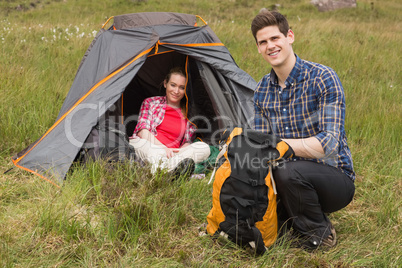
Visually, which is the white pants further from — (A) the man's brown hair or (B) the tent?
(A) the man's brown hair

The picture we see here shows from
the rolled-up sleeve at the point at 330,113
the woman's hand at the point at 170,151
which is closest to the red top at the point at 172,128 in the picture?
the woman's hand at the point at 170,151

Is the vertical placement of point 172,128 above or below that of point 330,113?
below

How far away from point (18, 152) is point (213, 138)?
75.3 inches

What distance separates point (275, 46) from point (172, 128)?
6.28ft

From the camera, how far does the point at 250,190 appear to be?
2.28 m

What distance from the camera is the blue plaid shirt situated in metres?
2.37

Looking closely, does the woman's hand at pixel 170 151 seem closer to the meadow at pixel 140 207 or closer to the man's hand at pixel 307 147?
the meadow at pixel 140 207

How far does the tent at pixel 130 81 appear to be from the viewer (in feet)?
10.9

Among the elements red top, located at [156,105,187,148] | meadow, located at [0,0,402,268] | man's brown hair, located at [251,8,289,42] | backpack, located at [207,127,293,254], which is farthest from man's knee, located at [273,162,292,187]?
red top, located at [156,105,187,148]

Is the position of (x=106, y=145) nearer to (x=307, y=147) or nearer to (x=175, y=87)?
(x=175, y=87)

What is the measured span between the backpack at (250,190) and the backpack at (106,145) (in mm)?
1212

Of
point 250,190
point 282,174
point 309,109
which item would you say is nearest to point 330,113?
point 309,109

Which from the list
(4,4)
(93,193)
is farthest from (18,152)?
(4,4)

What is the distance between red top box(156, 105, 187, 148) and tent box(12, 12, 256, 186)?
150mm
